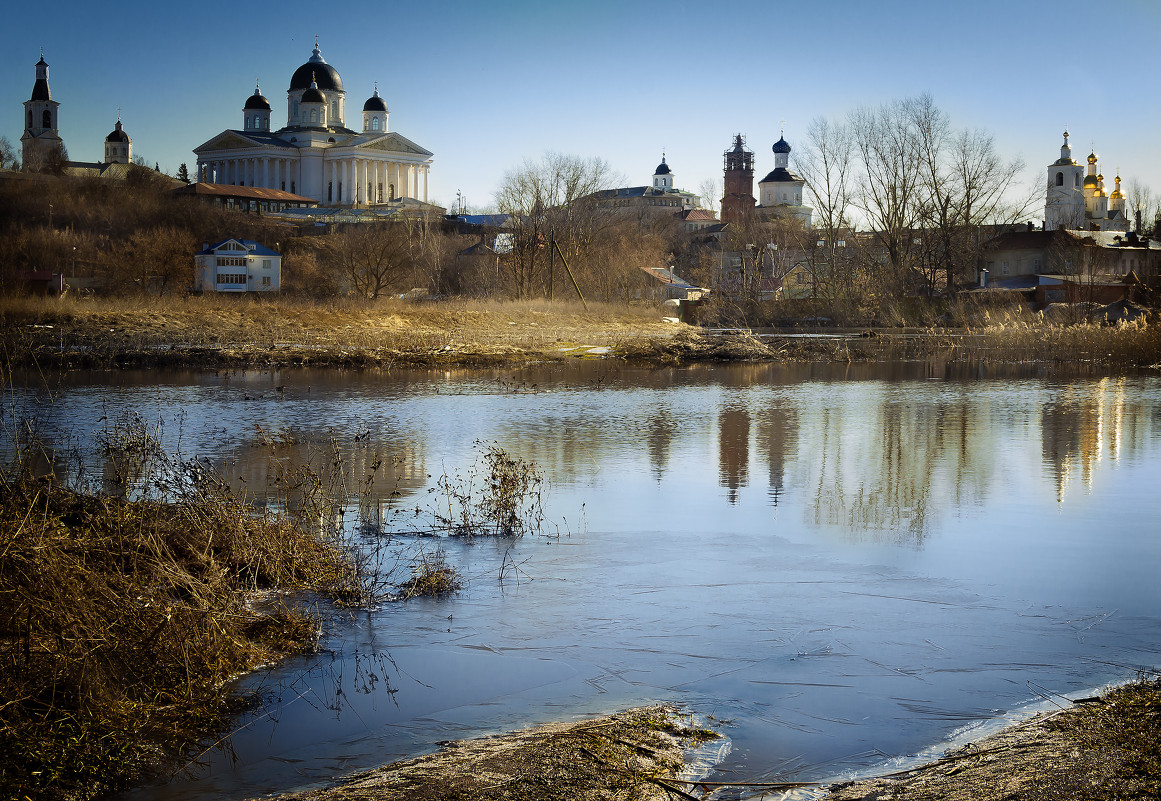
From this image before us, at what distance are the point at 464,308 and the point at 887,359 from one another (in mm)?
16124

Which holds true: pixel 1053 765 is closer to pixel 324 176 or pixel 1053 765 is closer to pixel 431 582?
pixel 431 582

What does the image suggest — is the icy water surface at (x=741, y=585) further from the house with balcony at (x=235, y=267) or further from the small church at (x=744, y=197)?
the small church at (x=744, y=197)

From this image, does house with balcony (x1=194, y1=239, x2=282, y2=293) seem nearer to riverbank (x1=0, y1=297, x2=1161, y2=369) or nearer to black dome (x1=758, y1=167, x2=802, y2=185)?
riverbank (x1=0, y1=297, x2=1161, y2=369)

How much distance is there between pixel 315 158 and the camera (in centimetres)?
12038

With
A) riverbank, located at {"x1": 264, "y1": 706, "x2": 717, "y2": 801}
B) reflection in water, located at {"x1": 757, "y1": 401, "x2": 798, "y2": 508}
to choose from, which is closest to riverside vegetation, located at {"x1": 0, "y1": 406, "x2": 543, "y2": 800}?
riverbank, located at {"x1": 264, "y1": 706, "x2": 717, "y2": 801}

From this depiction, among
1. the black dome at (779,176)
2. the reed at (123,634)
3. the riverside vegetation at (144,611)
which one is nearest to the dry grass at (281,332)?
the riverside vegetation at (144,611)

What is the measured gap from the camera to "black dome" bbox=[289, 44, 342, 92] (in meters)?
125

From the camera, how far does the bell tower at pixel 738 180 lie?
126625 millimetres

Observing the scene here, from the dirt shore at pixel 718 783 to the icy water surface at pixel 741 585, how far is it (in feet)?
0.87

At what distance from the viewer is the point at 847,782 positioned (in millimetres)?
4652

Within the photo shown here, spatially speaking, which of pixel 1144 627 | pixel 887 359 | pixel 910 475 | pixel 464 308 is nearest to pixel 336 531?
pixel 1144 627

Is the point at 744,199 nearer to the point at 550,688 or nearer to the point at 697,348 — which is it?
the point at 697,348

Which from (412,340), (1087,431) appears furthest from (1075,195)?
(1087,431)

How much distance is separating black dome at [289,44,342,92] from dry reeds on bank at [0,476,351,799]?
12718cm
